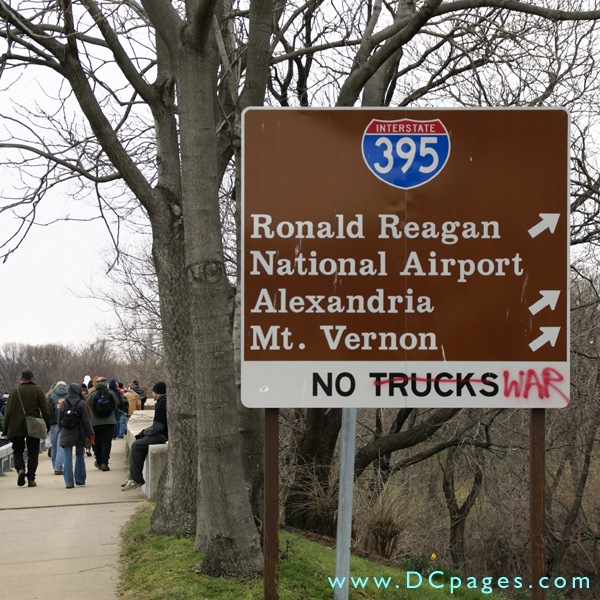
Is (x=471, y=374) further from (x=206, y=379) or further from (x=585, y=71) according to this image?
(x=585, y=71)

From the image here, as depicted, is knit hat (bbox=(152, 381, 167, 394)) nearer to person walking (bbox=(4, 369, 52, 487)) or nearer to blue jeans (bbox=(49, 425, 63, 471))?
person walking (bbox=(4, 369, 52, 487))

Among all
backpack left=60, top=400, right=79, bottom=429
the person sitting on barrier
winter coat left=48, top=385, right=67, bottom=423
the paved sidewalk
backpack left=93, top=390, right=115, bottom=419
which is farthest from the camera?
winter coat left=48, top=385, right=67, bottom=423

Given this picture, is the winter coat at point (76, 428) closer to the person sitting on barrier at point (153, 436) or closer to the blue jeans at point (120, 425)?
the person sitting on barrier at point (153, 436)

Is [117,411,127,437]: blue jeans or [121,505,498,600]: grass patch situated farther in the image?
[117,411,127,437]: blue jeans

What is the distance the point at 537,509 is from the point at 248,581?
7.62ft

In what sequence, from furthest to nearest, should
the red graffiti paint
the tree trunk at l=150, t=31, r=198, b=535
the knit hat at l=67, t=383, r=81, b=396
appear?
the knit hat at l=67, t=383, r=81, b=396
the tree trunk at l=150, t=31, r=198, b=535
the red graffiti paint

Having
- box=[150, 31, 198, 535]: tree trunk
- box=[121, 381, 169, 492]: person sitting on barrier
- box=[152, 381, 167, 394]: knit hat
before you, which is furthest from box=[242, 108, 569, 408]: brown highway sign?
box=[152, 381, 167, 394]: knit hat

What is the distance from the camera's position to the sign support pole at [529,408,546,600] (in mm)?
3410

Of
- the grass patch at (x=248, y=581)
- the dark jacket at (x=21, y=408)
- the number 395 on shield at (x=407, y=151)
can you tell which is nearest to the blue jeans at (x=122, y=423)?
the dark jacket at (x=21, y=408)

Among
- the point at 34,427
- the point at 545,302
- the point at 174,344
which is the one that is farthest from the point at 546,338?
the point at 34,427

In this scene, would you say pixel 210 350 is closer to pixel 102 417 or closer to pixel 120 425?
pixel 102 417

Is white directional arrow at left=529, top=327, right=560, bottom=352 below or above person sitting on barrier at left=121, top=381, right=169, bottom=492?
above

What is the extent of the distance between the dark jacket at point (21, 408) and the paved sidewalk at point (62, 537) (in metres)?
0.92

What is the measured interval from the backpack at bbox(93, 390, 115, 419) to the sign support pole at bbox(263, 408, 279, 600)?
908 centimetres
